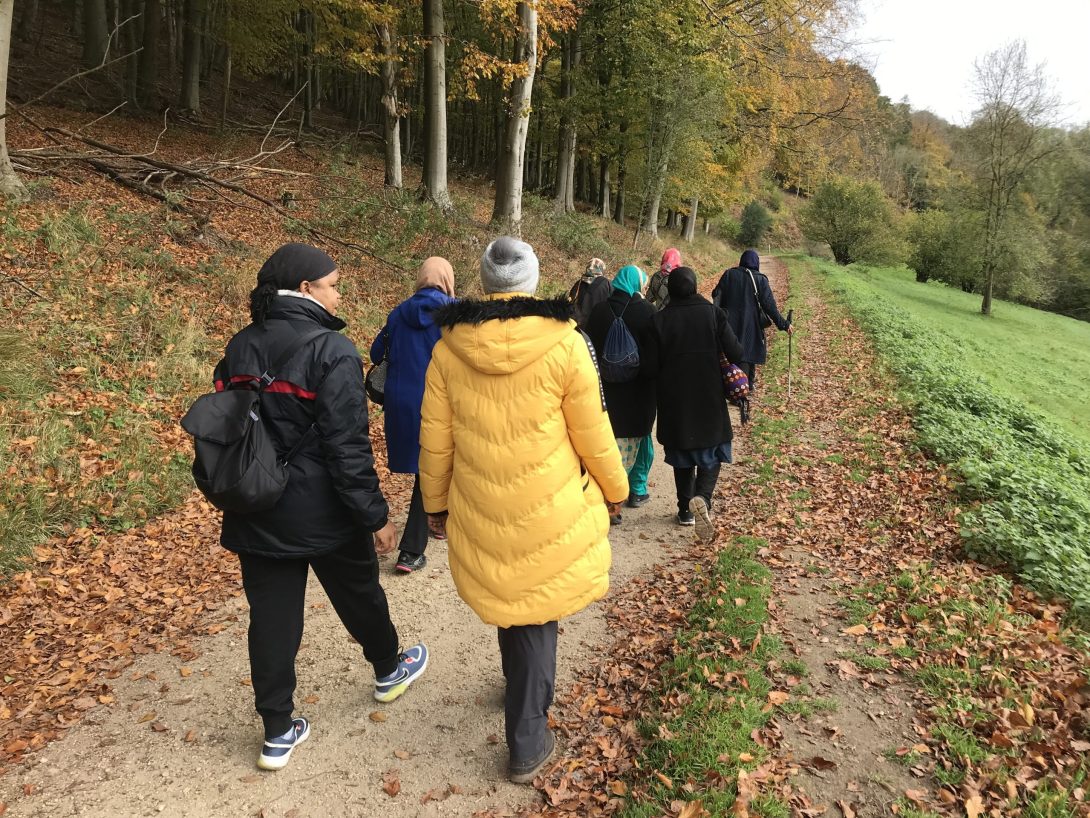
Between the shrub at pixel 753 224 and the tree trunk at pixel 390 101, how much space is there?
4007 cm

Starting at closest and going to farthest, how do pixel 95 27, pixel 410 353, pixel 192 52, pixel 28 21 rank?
pixel 410 353 → pixel 95 27 → pixel 192 52 → pixel 28 21

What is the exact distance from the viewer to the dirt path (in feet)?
9.68

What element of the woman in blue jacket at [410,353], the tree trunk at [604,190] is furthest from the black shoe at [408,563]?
the tree trunk at [604,190]

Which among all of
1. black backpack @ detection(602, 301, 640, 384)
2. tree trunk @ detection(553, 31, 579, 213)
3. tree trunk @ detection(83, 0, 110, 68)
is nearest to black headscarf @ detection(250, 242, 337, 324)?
black backpack @ detection(602, 301, 640, 384)

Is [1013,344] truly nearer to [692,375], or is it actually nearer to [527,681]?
[692,375]

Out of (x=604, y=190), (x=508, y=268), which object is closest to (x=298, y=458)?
(x=508, y=268)

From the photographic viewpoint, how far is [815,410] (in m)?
9.54

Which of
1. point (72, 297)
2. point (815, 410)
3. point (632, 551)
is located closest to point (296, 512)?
point (632, 551)

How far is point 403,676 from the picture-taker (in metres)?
3.60

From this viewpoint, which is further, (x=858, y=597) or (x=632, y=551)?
(x=632, y=551)

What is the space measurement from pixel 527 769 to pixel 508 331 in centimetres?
211

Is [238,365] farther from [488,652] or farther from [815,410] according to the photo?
[815,410]

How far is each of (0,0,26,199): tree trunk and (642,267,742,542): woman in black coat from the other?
8.53 m

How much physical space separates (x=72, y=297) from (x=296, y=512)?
20.9ft
